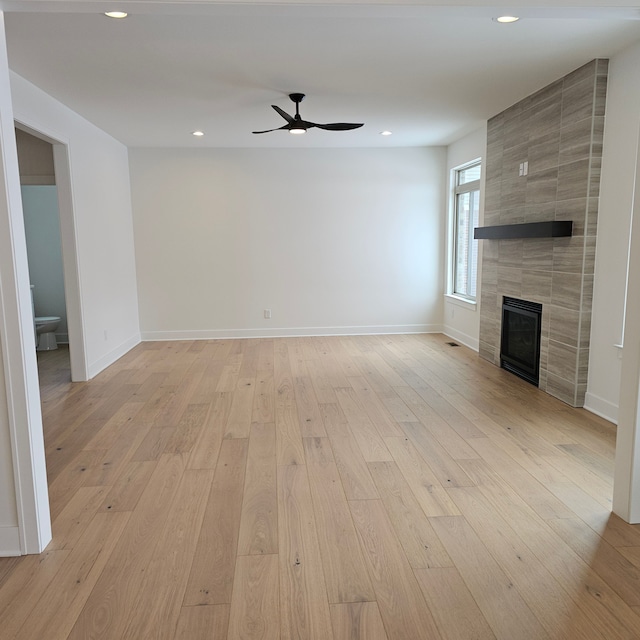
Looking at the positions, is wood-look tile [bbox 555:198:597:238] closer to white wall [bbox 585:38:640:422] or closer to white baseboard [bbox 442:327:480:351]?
white wall [bbox 585:38:640:422]

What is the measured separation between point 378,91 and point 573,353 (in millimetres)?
2706

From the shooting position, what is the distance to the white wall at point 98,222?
438 centimetres

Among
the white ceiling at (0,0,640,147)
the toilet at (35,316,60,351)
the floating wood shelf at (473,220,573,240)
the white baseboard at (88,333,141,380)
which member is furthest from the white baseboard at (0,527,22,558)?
the toilet at (35,316,60,351)

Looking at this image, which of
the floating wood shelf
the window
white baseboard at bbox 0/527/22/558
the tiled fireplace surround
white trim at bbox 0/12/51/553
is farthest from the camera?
the window

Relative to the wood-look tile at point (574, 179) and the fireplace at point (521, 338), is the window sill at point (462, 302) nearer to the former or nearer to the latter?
the fireplace at point (521, 338)

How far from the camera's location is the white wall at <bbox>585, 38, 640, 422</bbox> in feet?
11.5

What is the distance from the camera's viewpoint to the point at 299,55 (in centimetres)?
353

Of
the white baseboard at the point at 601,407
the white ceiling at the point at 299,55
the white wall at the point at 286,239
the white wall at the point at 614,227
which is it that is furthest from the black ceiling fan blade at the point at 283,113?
the white baseboard at the point at 601,407

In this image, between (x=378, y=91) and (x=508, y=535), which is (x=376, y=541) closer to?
(x=508, y=535)

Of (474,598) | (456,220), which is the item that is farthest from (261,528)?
(456,220)

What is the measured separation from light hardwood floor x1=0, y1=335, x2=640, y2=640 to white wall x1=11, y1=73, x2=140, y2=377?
44.7 inches

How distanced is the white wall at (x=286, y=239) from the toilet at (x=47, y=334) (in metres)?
1.12

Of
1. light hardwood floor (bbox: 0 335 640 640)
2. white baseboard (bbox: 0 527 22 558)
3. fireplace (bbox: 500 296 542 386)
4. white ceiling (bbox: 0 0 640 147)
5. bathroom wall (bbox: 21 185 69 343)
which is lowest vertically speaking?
light hardwood floor (bbox: 0 335 640 640)

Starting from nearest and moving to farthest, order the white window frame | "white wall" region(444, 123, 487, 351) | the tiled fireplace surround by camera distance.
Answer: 1. the tiled fireplace surround
2. "white wall" region(444, 123, 487, 351)
3. the white window frame
